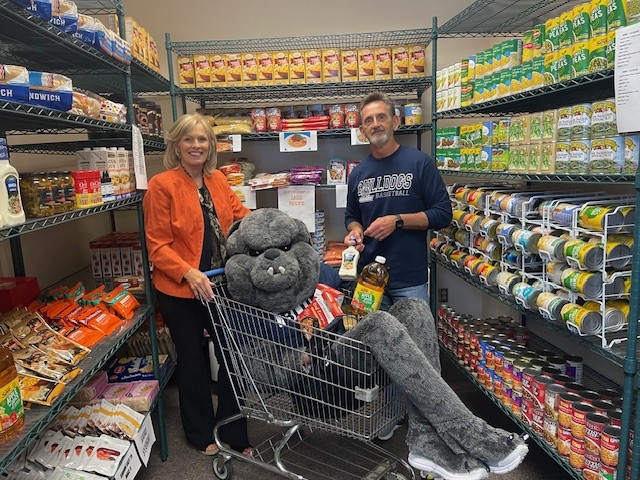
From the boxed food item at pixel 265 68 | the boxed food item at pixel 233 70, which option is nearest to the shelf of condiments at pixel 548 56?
the boxed food item at pixel 265 68

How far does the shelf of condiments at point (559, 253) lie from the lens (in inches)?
70.1

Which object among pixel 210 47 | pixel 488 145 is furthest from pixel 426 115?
pixel 210 47

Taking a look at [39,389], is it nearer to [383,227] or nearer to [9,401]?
[9,401]

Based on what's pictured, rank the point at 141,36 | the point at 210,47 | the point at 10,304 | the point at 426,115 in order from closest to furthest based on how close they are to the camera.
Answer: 1. the point at 10,304
2. the point at 141,36
3. the point at 210,47
4. the point at 426,115

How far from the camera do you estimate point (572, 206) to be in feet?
6.38

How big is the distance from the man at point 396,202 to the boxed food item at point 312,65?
919 millimetres

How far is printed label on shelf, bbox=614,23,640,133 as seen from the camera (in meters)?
1.45

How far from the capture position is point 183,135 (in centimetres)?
→ 236

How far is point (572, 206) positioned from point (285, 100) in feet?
8.30

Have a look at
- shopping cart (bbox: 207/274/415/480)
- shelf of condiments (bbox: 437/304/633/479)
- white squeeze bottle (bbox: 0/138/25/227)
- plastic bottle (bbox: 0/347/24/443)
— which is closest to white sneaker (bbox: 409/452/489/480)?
shopping cart (bbox: 207/274/415/480)

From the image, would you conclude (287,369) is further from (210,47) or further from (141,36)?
(210,47)

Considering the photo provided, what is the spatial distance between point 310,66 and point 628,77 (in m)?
2.19

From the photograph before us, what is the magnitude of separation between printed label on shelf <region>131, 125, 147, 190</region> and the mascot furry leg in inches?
53.8

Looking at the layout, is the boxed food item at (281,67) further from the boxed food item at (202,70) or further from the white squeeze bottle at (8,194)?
the white squeeze bottle at (8,194)
